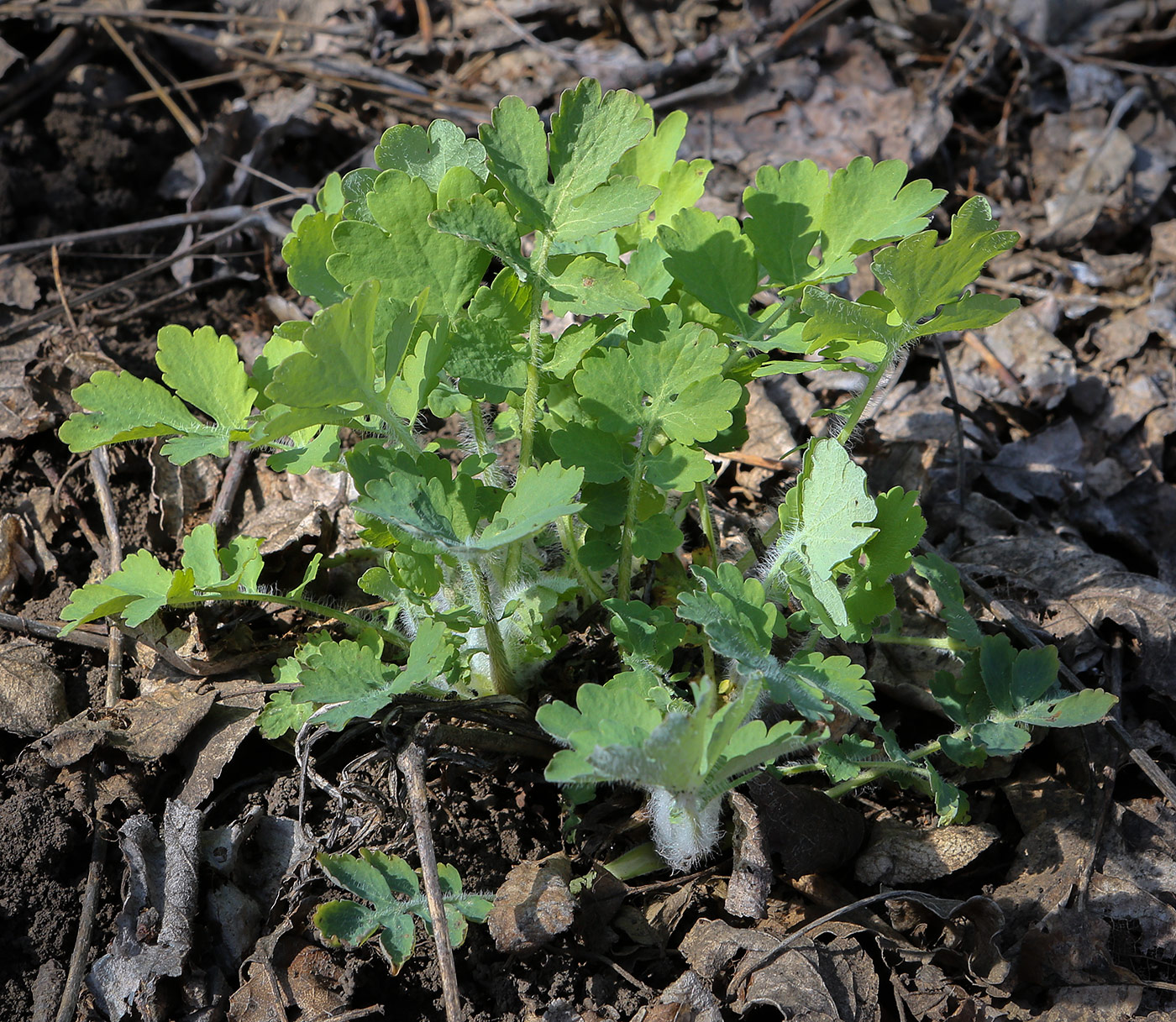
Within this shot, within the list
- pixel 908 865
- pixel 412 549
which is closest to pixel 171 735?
pixel 412 549

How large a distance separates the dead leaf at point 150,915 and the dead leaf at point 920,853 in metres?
1.47

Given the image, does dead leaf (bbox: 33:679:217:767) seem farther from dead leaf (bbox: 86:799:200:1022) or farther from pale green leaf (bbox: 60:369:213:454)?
pale green leaf (bbox: 60:369:213:454)

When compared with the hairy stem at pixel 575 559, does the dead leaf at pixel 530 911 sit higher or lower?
lower

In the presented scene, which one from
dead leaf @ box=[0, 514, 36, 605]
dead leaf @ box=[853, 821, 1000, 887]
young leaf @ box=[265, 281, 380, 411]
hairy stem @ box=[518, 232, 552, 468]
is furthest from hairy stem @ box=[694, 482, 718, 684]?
dead leaf @ box=[0, 514, 36, 605]

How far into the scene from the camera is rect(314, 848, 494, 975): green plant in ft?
5.49

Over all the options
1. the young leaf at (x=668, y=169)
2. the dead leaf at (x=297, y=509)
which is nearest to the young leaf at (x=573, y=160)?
the young leaf at (x=668, y=169)

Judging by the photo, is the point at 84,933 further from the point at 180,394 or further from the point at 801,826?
the point at 801,826

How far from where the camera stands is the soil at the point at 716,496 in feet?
6.06

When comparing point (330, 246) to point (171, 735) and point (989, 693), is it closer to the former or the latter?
point (171, 735)

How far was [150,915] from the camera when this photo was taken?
6.11 feet

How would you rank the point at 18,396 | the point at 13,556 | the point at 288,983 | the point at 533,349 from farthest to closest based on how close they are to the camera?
the point at 18,396 → the point at 13,556 → the point at 533,349 → the point at 288,983

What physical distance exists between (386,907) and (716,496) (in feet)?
5.10

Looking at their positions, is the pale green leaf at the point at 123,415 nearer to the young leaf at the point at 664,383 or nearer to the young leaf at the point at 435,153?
the young leaf at the point at 435,153

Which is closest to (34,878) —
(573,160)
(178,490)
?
(178,490)
